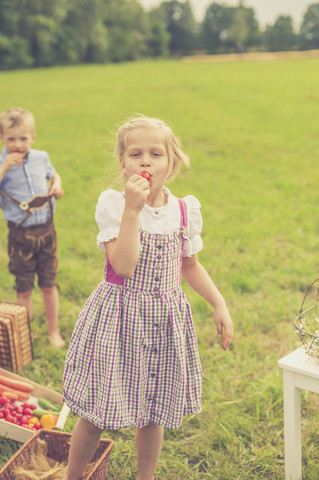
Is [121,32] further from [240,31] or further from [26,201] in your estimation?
[26,201]

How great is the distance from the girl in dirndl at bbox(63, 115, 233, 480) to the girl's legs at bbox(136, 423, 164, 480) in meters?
0.13

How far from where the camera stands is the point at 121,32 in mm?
48719

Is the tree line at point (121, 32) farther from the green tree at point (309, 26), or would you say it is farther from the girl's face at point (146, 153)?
the girl's face at point (146, 153)

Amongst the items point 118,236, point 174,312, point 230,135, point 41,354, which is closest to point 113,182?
point 118,236

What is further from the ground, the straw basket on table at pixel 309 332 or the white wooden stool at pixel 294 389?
the straw basket on table at pixel 309 332

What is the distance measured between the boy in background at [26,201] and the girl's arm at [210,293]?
4.98 feet

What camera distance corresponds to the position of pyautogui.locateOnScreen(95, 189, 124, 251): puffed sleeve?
192 centimetres

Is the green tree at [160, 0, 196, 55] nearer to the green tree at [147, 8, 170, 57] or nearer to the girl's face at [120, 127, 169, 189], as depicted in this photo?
the green tree at [147, 8, 170, 57]

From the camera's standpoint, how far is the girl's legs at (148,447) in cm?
217

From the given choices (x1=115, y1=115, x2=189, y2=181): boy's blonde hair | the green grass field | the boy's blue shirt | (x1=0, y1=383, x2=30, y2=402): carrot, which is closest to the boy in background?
the boy's blue shirt

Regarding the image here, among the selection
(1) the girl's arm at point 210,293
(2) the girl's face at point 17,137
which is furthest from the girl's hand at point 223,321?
(2) the girl's face at point 17,137

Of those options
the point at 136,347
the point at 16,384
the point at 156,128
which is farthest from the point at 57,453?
the point at 156,128

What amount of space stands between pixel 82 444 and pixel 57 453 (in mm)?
418

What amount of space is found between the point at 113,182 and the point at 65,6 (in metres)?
41.0
